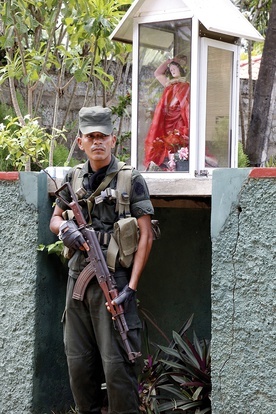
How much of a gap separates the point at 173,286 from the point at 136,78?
1540 millimetres

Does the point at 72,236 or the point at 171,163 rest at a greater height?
the point at 171,163

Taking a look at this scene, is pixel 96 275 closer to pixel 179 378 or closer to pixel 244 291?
pixel 244 291

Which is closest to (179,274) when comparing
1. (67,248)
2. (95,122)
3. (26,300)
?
(26,300)

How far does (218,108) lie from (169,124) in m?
0.33

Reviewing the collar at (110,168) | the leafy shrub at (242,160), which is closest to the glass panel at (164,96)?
the collar at (110,168)

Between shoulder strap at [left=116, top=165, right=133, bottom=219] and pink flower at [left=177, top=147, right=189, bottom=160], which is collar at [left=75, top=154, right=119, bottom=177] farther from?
pink flower at [left=177, top=147, right=189, bottom=160]

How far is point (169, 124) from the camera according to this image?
5.21 metres

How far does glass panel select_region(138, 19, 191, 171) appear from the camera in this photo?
201 inches

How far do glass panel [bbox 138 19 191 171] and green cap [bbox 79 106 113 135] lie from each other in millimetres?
583

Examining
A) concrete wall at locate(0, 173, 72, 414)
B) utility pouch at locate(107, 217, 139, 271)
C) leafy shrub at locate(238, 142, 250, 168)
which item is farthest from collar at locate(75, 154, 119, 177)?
leafy shrub at locate(238, 142, 250, 168)

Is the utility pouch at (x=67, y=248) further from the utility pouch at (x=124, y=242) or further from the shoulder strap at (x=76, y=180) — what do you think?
the utility pouch at (x=124, y=242)

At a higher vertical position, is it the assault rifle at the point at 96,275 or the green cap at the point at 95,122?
the green cap at the point at 95,122

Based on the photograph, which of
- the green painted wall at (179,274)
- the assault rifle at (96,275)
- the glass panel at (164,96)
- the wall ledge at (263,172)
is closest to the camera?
the wall ledge at (263,172)

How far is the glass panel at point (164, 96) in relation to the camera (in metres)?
5.09
